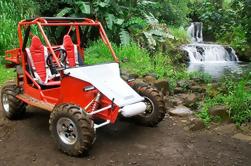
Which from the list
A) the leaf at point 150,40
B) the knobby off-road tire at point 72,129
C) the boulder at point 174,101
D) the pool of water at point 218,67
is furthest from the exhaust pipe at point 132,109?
the pool of water at point 218,67

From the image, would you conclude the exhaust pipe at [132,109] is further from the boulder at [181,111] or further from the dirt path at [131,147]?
the boulder at [181,111]

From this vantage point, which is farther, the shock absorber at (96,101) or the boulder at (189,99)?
the boulder at (189,99)

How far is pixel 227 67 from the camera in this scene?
48.6 ft

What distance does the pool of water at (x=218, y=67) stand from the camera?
43.8 ft

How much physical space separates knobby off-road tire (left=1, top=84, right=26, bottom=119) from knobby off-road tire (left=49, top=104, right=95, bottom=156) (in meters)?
1.40

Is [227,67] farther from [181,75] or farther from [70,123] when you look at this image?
[70,123]

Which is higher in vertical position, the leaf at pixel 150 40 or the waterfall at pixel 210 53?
the leaf at pixel 150 40

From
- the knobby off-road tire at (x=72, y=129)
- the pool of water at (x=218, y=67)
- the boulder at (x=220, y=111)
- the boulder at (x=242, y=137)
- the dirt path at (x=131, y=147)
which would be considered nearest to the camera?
the knobby off-road tire at (x=72, y=129)

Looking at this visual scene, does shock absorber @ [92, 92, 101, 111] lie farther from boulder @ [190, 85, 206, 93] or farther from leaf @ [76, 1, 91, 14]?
leaf @ [76, 1, 91, 14]

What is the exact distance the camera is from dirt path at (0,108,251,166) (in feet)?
15.5

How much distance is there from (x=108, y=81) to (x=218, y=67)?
10403 mm

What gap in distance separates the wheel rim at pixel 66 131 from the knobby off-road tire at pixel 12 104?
4.79ft

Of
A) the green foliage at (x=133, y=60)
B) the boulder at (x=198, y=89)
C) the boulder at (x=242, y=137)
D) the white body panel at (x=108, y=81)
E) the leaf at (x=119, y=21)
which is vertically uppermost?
the leaf at (x=119, y=21)

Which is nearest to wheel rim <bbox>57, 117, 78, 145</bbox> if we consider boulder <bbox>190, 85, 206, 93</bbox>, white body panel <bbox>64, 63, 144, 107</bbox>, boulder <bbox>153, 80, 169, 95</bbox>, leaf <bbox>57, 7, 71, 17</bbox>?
white body panel <bbox>64, 63, 144, 107</bbox>
